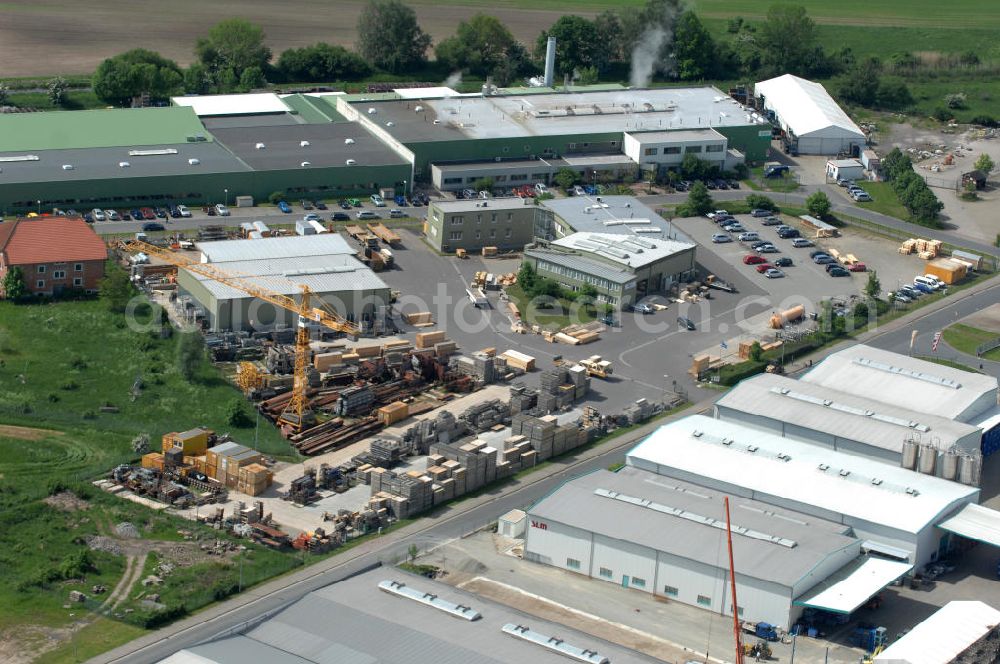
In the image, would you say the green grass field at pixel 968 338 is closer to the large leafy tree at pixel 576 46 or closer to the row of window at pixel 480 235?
the row of window at pixel 480 235

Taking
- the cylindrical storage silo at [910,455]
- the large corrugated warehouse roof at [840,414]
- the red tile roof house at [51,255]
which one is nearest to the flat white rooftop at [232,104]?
the red tile roof house at [51,255]

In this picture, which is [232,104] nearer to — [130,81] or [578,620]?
[130,81]

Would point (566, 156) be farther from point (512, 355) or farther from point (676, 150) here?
point (512, 355)

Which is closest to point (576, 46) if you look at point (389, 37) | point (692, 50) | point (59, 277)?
point (692, 50)

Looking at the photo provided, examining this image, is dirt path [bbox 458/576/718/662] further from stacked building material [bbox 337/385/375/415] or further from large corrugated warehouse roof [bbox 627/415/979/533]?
stacked building material [bbox 337/385/375/415]

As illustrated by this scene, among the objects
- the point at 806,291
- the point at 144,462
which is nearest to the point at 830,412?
the point at 806,291

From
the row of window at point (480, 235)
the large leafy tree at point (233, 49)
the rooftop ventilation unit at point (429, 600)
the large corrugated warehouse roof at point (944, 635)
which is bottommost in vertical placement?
the large corrugated warehouse roof at point (944, 635)
